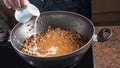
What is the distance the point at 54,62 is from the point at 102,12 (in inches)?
33.7

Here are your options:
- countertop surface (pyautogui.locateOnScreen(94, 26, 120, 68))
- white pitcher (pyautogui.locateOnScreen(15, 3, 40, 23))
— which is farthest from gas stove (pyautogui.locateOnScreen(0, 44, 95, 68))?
white pitcher (pyautogui.locateOnScreen(15, 3, 40, 23))

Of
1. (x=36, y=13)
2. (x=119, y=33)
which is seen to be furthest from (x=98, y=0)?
(x=36, y=13)

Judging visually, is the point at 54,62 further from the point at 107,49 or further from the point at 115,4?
the point at 115,4

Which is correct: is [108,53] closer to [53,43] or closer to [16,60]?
[53,43]

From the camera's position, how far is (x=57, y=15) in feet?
3.07

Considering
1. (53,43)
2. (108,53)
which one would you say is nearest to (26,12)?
(53,43)

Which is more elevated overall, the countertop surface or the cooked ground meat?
the cooked ground meat

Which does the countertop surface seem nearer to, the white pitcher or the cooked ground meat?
the cooked ground meat

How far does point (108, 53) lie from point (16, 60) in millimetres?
344

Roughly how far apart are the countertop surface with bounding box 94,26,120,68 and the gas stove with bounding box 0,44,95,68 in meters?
0.04

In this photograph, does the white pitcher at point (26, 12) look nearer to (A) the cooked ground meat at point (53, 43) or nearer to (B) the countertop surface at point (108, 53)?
(A) the cooked ground meat at point (53, 43)

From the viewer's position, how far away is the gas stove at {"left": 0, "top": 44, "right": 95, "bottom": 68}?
0.83 meters

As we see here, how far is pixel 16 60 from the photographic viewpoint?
88 cm

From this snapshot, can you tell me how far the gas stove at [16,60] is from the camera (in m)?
0.83
